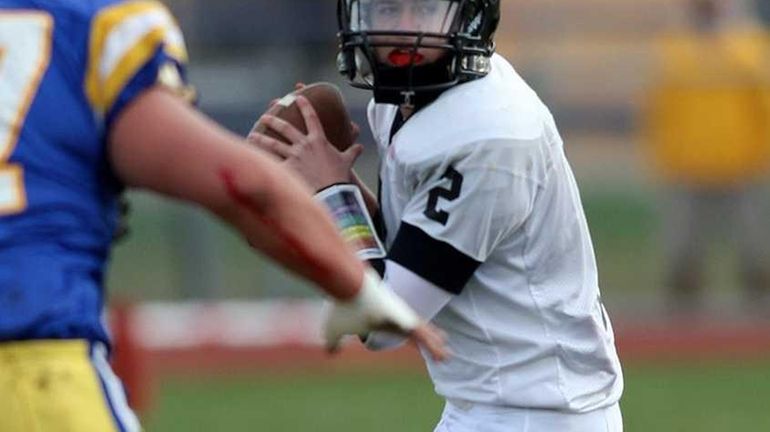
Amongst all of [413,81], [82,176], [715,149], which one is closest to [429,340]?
[82,176]

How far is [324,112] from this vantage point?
14.4 ft

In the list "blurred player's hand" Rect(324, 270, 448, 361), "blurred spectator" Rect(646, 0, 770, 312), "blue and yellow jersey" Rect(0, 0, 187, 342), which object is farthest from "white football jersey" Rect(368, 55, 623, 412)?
"blurred spectator" Rect(646, 0, 770, 312)

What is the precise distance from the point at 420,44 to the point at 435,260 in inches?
17.6

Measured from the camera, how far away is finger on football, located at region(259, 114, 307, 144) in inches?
169

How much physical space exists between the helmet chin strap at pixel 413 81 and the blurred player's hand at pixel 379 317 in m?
0.86

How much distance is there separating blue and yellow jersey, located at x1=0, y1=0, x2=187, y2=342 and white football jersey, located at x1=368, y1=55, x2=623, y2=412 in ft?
3.30

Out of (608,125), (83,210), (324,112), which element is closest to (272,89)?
(608,125)

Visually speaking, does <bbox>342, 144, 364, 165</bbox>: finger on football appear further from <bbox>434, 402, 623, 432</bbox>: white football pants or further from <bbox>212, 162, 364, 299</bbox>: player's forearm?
<bbox>212, 162, 364, 299</bbox>: player's forearm

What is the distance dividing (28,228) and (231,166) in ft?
1.08

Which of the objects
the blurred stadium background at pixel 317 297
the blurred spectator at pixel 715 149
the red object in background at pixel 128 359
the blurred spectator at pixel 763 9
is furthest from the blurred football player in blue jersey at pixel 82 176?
the blurred spectator at pixel 763 9

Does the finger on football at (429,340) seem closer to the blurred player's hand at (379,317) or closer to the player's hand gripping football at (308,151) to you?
the blurred player's hand at (379,317)

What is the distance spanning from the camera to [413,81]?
13.8 ft

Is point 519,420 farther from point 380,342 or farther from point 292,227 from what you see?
point 292,227

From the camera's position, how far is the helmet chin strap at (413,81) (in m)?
4.21
